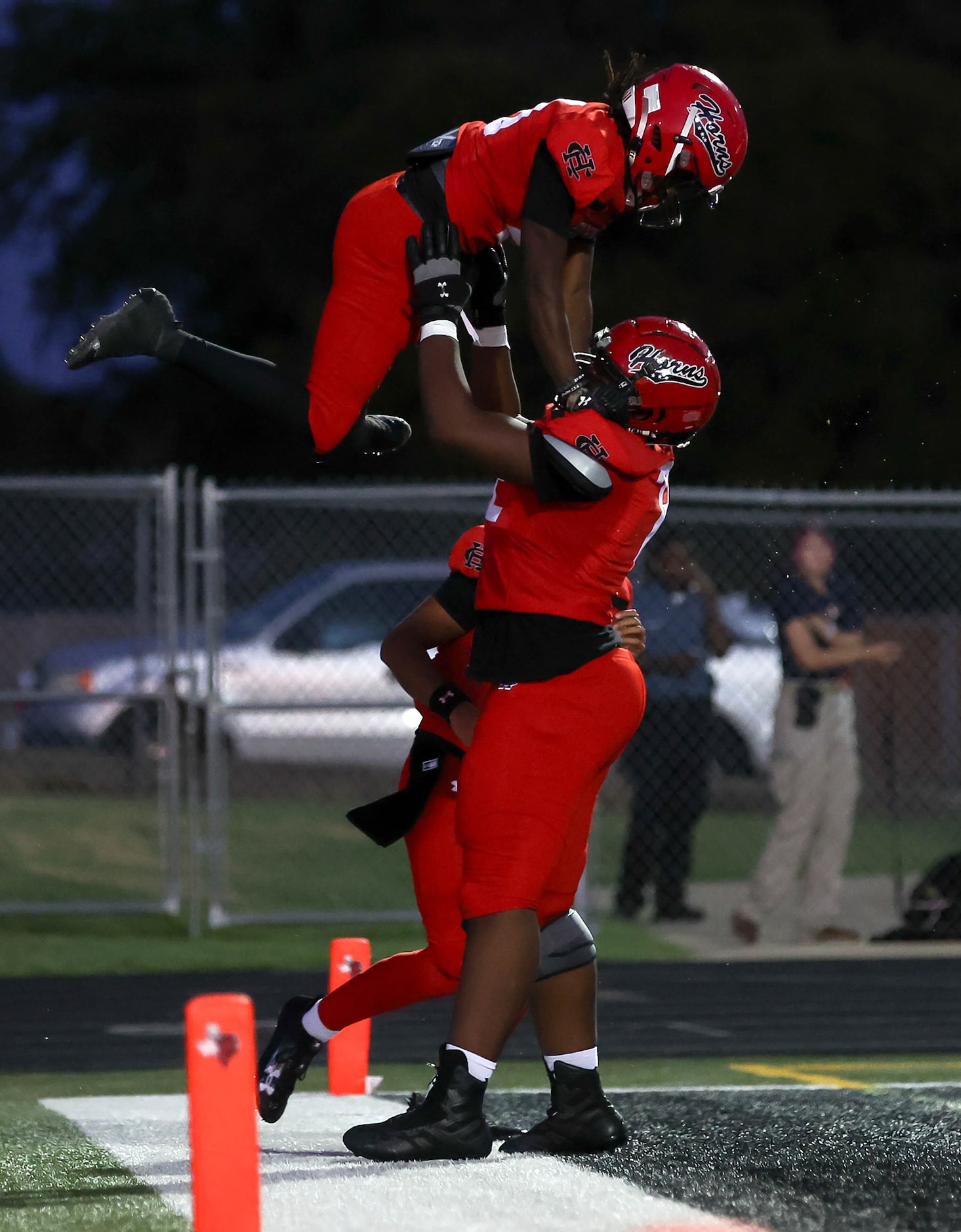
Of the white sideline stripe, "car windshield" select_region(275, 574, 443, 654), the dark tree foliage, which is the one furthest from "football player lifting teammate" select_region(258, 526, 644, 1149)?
the dark tree foliage

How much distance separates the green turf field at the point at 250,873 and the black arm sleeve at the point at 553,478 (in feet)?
20.7

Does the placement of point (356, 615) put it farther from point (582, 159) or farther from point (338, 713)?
point (582, 159)

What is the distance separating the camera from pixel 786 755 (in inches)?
441

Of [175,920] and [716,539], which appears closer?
[175,920]

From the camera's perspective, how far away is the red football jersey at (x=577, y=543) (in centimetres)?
494

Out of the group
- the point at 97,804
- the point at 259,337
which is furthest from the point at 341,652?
the point at 259,337

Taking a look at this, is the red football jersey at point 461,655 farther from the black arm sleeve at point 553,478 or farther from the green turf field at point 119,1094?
the green turf field at point 119,1094

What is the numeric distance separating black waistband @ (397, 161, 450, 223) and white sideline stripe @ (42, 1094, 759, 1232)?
2287 mm

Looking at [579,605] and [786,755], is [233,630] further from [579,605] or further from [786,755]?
[579,605]

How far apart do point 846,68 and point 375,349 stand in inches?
996

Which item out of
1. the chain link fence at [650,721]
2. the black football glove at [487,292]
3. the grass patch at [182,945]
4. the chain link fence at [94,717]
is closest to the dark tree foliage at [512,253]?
the chain link fence at [650,721]

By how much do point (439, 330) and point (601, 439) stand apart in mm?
478

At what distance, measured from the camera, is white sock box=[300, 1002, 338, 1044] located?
17.9 feet

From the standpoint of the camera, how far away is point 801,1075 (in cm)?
751
